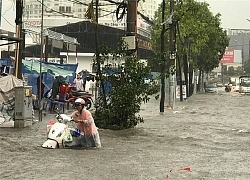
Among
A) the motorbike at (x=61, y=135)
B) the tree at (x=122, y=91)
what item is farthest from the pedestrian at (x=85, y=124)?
the tree at (x=122, y=91)

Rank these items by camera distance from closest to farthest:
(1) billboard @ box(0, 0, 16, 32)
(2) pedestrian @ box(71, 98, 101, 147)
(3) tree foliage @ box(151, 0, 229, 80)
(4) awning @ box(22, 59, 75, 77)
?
(2) pedestrian @ box(71, 98, 101, 147) < (4) awning @ box(22, 59, 75, 77) < (1) billboard @ box(0, 0, 16, 32) < (3) tree foliage @ box(151, 0, 229, 80)

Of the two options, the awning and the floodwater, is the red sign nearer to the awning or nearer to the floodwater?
the awning

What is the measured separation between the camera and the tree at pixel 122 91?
16922mm

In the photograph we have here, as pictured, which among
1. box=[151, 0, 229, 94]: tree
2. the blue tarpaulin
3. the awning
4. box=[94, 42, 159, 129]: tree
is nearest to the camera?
box=[94, 42, 159, 129]: tree

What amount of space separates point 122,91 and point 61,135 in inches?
188

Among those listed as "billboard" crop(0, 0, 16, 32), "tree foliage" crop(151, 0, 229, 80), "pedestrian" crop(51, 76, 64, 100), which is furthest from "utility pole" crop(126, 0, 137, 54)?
"billboard" crop(0, 0, 16, 32)

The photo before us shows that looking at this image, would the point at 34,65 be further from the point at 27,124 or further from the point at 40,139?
the point at 40,139

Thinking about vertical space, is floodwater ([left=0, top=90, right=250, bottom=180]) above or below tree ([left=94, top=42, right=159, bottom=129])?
below

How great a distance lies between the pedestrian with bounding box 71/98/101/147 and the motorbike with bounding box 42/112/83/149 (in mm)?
147

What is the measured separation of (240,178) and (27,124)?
9413mm

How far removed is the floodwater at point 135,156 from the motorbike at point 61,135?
29 centimetres

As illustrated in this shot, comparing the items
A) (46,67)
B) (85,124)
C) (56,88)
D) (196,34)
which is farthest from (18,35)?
(196,34)

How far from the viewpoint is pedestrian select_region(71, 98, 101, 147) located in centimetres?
1249

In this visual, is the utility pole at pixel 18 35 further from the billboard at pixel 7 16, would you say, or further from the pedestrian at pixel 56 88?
the billboard at pixel 7 16
